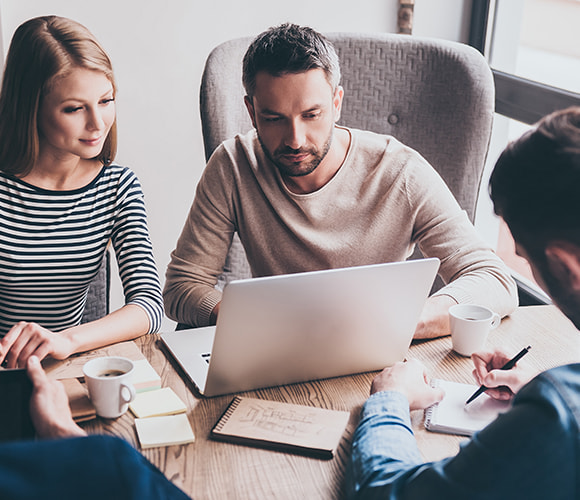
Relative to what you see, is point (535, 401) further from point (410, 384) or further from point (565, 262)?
point (410, 384)

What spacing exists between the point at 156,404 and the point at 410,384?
388 millimetres

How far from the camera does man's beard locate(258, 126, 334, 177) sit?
1.52 meters

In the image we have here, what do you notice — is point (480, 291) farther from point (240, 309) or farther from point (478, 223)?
point (478, 223)

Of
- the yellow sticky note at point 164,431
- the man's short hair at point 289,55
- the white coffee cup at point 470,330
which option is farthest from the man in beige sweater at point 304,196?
the yellow sticky note at point 164,431

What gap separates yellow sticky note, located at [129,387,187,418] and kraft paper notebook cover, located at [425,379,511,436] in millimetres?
375

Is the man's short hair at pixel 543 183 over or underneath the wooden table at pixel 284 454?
over

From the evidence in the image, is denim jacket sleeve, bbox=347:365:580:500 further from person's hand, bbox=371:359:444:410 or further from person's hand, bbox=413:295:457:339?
person's hand, bbox=413:295:457:339

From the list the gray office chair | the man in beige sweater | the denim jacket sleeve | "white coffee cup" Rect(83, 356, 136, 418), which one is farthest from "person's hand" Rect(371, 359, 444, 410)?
the gray office chair

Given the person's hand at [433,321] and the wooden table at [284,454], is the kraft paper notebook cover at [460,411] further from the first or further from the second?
the person's hand at [433,321]

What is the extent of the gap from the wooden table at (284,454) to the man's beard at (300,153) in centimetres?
51

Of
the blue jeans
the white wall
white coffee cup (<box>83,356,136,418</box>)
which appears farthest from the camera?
the white wall

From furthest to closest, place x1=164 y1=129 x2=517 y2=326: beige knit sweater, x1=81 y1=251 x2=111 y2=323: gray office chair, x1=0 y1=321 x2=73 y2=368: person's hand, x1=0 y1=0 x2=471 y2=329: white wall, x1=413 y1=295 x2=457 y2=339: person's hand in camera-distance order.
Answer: x1=0 y1=0 x2=471 y2=329: white wall < x1=81 y1=251 x2=111 y2=323: gray office chair < x1=164 y1=129 x2=517 y2=326: beige knit sweater < x1=413 y1=295 x2=457 y2=339: person's hand < x1=0 y1=321 x2=73 y2=368: person's hand

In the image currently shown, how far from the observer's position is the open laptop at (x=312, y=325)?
973 mm

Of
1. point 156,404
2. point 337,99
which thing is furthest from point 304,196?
point 156,404
